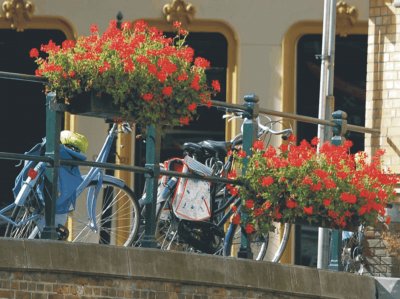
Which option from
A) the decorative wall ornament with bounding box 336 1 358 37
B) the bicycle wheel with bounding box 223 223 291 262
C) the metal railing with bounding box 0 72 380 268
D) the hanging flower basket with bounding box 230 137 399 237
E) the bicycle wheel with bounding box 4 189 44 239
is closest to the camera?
the metal railing with bounding box 0 72 380 268

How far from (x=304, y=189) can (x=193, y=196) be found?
3.38 feet

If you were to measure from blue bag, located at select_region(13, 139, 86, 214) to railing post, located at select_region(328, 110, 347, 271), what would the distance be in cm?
214

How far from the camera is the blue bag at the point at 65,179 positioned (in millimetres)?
14797

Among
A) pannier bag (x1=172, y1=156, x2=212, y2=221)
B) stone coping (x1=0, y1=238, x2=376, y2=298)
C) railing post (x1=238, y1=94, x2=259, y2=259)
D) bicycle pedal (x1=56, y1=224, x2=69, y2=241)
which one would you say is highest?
railing post (x1=238, y1=94, x2=259, y2=259)

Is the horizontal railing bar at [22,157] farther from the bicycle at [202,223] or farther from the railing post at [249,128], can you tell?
the bicycle at [202,223]

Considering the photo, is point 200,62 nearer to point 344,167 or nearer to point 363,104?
point 344,167

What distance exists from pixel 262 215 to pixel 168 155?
9.03 m

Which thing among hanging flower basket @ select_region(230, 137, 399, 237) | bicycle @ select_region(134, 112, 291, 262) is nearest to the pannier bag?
bicycle @ select_region(134, 112, 291, 262)

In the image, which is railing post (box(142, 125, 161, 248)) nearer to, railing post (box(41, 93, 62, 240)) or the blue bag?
the blue bag

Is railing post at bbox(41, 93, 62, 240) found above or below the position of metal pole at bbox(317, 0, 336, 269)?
below

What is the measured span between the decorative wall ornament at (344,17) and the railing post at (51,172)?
1119 cm

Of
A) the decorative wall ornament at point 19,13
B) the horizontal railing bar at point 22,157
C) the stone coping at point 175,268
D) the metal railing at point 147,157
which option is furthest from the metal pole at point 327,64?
the horizontal railing bar at point 22,157

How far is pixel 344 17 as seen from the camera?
81.5 ft

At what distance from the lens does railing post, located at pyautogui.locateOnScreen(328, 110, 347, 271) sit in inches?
637
